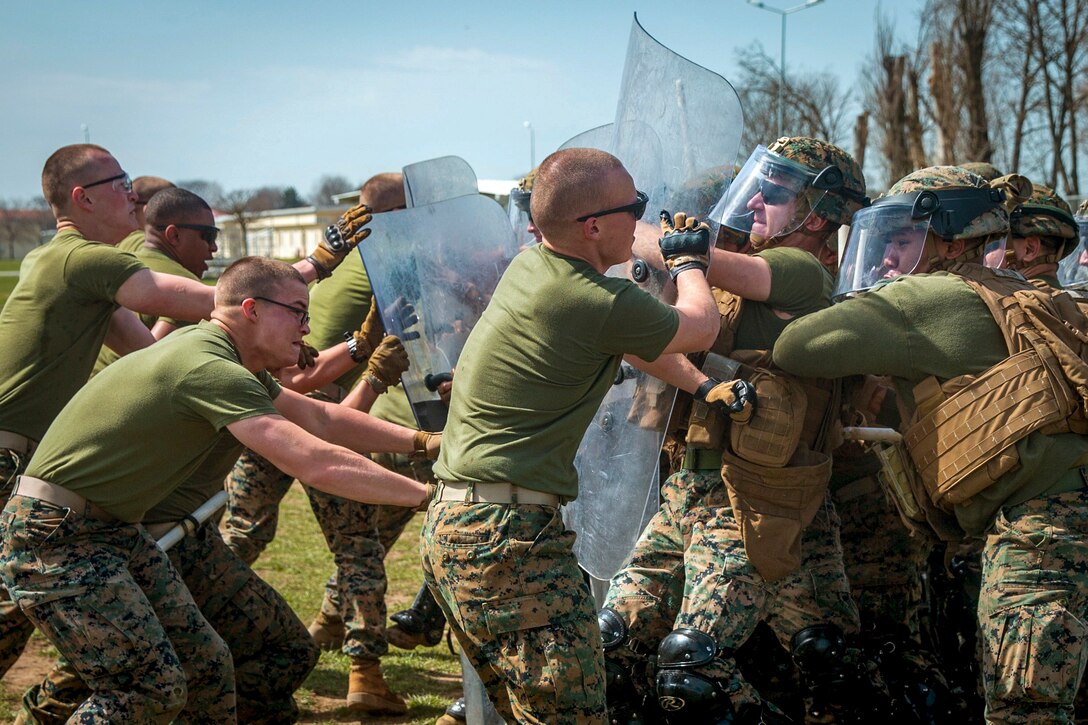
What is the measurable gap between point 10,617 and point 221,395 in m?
1.66

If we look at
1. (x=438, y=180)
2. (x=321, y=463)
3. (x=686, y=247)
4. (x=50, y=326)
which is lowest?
(x=321, y=463)

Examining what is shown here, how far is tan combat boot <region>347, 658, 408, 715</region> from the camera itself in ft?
18.0

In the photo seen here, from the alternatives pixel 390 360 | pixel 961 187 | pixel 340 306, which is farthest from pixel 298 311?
pixel 961 187

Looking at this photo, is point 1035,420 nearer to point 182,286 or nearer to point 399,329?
point 399,329

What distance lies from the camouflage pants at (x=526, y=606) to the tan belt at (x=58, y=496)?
120cm

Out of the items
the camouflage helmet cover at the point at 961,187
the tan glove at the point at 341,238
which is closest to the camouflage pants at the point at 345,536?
the tan glove at the point at 341,238

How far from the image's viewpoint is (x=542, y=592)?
3.30m

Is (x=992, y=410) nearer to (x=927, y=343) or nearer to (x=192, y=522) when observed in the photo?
(x=927, y=343)

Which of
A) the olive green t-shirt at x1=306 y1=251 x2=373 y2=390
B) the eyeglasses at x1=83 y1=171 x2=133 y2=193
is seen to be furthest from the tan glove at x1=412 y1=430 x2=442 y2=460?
the eyeglasses at x1=83 y1=171 x2=133 y2=193

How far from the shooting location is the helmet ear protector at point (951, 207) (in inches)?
155

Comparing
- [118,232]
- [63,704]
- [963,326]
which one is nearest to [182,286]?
[118,232]

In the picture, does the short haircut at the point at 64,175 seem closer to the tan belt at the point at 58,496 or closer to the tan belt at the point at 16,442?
the tan belt at the point at 16,442

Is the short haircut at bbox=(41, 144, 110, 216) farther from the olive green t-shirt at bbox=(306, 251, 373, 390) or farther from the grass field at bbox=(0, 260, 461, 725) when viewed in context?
the grass field at bbox=(0, 260, 461, 725)

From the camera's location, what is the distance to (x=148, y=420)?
145 inches
